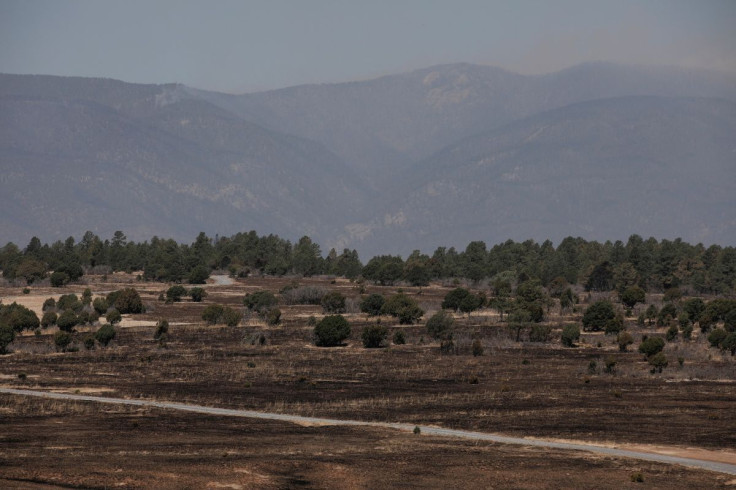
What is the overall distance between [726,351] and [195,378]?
41898mm

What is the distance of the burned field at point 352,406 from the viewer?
42781mm

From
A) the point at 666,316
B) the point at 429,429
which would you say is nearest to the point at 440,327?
the point at 666,316

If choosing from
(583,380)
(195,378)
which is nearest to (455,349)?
(583,380)

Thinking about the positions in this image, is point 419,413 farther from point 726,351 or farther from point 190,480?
point 726,351

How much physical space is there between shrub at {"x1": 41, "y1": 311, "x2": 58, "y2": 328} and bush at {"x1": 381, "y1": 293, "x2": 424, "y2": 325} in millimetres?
32991

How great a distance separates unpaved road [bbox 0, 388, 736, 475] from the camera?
150ft

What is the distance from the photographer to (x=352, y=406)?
2452 inches

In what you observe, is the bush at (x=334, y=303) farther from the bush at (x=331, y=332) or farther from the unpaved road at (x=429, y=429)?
the unpaved road at (x=429, y=429)

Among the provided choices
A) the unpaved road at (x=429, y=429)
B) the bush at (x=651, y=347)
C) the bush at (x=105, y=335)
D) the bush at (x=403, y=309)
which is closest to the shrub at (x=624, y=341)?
the bush at (x=651, y=347)

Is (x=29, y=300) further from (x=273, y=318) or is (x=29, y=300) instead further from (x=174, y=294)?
(x=273, y=318)

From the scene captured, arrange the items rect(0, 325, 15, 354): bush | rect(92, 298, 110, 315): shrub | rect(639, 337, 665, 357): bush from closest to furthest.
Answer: rect(639, 337, 665, 357): bush, rect(0, 325, 15, 354): bush, rect(92, 298, 110, 315): shrub

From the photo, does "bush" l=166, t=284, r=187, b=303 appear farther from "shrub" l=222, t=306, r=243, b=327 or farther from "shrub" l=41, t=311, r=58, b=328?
"shrub" l=41, t=311, r=58, b=328

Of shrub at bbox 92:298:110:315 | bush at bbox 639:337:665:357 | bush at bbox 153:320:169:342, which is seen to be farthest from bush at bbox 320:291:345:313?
bush at bbox 639:337:665:357

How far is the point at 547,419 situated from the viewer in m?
57.7
